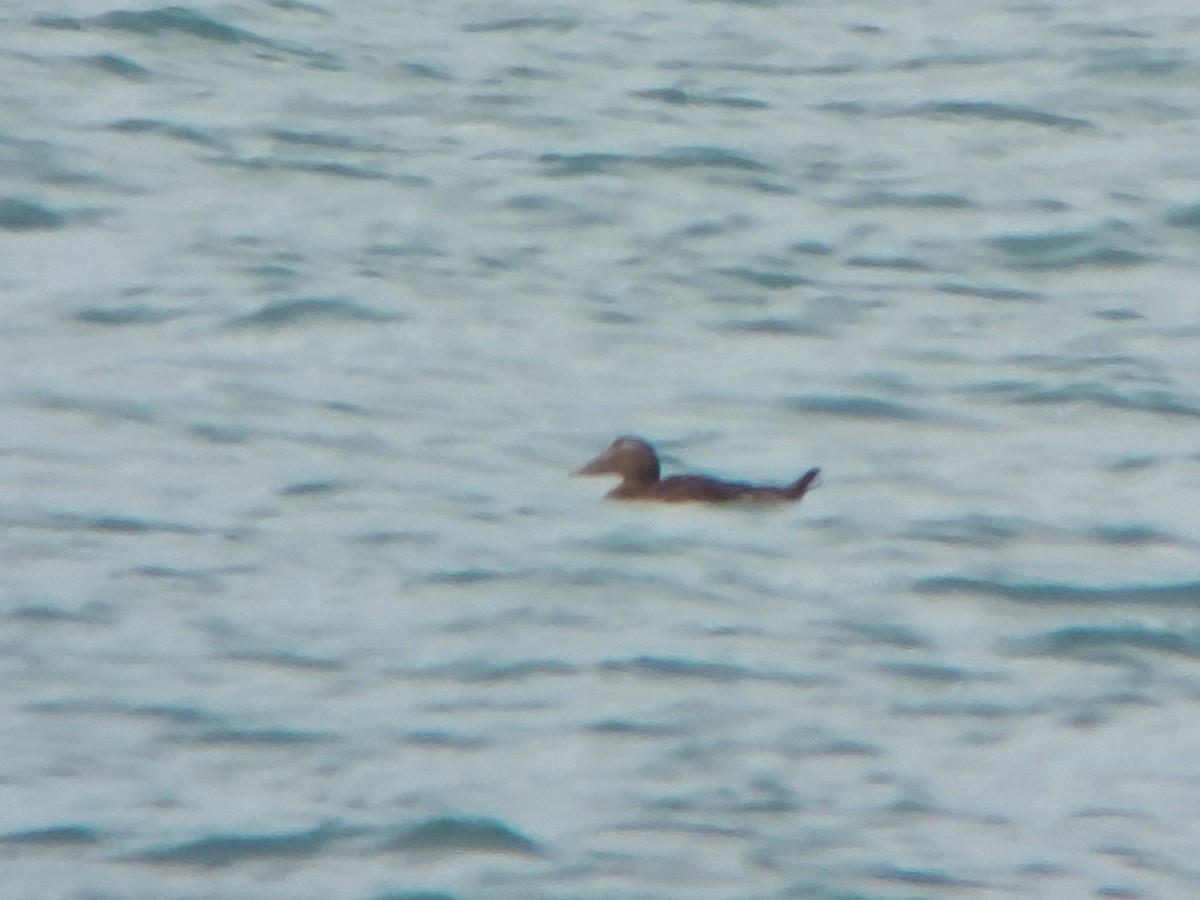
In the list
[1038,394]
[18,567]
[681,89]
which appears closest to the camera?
[18,567]

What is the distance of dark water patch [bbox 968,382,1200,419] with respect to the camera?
764 centimetres

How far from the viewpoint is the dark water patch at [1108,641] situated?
19.3 ft

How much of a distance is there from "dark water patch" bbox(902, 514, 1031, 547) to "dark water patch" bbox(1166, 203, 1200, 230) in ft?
10.8

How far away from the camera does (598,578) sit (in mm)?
6246

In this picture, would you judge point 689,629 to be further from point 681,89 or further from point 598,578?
point 681,89

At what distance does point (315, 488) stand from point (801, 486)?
3.78 ft

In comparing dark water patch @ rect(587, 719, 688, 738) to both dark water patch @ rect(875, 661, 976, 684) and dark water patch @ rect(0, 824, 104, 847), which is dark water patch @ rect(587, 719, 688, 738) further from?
dark water patch @ rect(0, 824, 104, 847)

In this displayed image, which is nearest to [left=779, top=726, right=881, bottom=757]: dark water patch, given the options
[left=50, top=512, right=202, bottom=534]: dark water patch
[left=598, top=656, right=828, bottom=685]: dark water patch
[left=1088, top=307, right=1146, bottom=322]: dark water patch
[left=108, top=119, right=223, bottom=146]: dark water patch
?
[left=598, top=656, right=828, bottom=685]: dark water patch

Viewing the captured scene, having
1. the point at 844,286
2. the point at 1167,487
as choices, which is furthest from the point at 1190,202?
the point at 1167,487

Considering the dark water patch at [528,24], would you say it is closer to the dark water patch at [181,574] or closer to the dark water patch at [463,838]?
the dark water patch at [181,574]

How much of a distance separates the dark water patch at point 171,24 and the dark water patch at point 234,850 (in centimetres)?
696

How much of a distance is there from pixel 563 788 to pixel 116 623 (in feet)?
3.90

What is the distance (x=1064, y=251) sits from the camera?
9258mm

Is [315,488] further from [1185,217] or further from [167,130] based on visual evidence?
[1185,217]
